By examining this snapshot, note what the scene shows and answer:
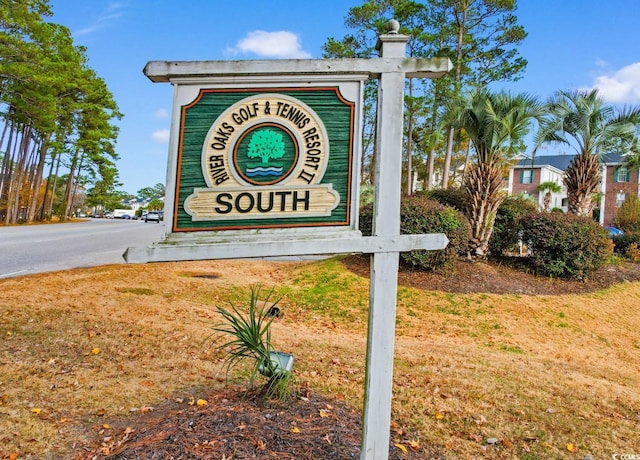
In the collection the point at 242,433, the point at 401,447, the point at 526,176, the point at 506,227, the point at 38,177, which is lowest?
the point at 401,447

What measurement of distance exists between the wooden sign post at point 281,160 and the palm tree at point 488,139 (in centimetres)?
866

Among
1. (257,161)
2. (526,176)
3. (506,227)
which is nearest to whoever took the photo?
(257,161)

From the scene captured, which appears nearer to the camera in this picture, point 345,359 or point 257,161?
point 257,161

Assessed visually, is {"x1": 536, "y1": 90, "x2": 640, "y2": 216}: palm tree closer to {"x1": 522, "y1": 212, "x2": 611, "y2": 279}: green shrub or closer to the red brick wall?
{"x1": 522, "y1": 212, "x2": 611, "y2": 279}: green shrub

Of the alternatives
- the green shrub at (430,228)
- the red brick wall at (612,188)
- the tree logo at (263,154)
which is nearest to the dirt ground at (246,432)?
the tree logo at (263,154)

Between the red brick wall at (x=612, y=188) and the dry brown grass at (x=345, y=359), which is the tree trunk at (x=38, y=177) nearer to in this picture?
the dry brown grass at (x=345, y=359)

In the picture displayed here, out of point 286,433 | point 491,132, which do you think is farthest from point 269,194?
point 491,132

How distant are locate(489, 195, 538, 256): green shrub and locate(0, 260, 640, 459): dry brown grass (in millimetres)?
2456

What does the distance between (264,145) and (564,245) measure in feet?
31.3

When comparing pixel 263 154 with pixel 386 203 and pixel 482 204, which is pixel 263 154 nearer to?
pixel 386 203

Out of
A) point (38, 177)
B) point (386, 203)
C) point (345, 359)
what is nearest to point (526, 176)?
point (38, 177)

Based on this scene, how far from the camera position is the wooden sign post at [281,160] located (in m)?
2.21

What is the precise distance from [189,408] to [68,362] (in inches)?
67.3

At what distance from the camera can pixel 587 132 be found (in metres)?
12.7
